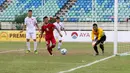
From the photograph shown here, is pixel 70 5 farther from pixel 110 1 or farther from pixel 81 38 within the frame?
pixel 81 38

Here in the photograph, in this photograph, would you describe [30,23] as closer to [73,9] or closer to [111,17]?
[111,17]

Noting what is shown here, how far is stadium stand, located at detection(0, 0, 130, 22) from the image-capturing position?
1625 inches

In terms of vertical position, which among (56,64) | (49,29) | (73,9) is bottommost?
(73,9)

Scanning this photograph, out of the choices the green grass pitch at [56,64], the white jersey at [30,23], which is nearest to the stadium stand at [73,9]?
the white jersey at [30,23]

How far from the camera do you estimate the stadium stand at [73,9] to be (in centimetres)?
4128

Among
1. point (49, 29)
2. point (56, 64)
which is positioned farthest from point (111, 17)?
point (56, 64)

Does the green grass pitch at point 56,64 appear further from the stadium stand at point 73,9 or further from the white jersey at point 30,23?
the stadium stand at point 73,9

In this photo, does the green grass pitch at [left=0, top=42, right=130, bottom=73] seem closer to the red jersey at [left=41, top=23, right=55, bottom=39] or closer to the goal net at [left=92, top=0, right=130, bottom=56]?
the red jersey at [left=41, top=23, right=55, bottom=39]

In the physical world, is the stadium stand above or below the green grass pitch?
below

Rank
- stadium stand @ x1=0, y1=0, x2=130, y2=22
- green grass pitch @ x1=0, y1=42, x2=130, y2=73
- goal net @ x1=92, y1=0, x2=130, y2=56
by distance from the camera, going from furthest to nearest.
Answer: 1. stadium stand @ x1=0, y1=0, x2=130, y2=22
2. goal net @ x1=92, y1=0, x2=130, y2=56
3. green grass pitch @ x1=0, y1=42, x2=130, y2=73

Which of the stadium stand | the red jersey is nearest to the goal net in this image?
the stadium stand

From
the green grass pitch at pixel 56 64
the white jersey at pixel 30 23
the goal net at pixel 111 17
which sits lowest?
the goal net at pixel 111 17

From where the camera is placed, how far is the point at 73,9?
4522 centimetres

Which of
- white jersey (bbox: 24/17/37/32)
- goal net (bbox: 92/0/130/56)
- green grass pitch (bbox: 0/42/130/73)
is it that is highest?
white jersey (bbox: 24/17/37/32)
